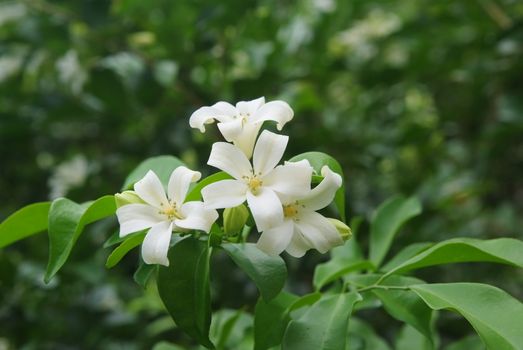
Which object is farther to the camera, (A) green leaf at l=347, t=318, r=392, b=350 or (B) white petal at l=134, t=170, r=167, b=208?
(A) green leaf at l=347, t=318, r=392, b=350

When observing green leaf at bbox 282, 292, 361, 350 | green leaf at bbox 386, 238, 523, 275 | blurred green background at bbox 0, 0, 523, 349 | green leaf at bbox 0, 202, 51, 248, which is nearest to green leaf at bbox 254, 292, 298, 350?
green leaf at bbox 282, 292, 361, 350

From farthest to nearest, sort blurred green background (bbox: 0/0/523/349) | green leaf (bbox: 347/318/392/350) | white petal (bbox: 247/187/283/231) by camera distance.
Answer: blurred green background (bbox: 0/0/523/349), green leaf (bbox: 347/318/392/350), white petal (bbox: 247/187/283/231)

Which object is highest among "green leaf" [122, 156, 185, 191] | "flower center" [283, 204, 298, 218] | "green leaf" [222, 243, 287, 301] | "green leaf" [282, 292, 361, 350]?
"flower center" [283, 204, 298, 218]

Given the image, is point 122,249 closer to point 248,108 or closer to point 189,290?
point 189,290

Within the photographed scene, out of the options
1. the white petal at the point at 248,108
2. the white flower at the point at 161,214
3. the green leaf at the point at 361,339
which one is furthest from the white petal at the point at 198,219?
the green leaf at the point at 361,339

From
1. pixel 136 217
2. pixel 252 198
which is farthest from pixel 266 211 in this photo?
pixel 136 217

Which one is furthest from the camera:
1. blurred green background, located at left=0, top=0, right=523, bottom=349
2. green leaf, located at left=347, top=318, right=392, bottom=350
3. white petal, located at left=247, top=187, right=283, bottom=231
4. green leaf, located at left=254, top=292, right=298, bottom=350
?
blurred green background, located at left=0, top=0, right=523, bottom=349

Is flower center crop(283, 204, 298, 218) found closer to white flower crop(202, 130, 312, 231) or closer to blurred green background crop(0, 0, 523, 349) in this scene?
white flower crop(202, 130, 312, 231)
